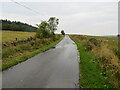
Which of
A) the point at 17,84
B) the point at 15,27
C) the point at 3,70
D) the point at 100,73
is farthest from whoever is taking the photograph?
the point at 15,27

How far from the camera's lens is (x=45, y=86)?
5.60 metres

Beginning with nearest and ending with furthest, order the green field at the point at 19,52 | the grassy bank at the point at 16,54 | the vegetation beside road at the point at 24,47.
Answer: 1. the grassy bank at the point at 16,54
2. the green field at the point at 19,52
3. the vegetation beside road at the point at 24,47

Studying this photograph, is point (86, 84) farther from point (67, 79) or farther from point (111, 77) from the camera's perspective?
point (111, 77)

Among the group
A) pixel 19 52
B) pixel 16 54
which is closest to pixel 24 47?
pixel 19 52

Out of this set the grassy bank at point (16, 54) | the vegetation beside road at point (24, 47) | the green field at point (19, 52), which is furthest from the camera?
the vegetation beside road at point (24, 47)

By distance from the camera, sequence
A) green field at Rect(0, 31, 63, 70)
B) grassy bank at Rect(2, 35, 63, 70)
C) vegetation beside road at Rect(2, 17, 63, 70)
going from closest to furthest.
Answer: grassy bank at Rect(2, 35, 63, 70)
green field at Rect(0, 31, 63, 70)
vegetation beside road at Rect(2, 17, 63, 70)

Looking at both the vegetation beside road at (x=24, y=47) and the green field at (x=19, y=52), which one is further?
the vegetation beside road at (x=24, y=47)

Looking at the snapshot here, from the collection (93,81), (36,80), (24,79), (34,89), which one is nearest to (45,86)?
(34,89)

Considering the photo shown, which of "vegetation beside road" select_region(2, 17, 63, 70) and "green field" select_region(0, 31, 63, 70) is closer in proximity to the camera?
"green field" select_region(0, 31, 63, 70)

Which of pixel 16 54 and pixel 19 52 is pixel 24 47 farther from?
pixel 16 54

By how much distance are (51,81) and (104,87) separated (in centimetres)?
225

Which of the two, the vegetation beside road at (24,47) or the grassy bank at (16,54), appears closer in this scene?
the grassy bank at (16,54)

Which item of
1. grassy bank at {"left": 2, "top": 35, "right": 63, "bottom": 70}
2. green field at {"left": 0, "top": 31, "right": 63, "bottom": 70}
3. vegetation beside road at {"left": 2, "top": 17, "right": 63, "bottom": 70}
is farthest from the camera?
vegetation beside road at {"left": 2, "top": 17, "right": 63, "bottom": 70}

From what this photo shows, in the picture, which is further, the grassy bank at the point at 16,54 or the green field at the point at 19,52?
the green field at the point at 19,52
